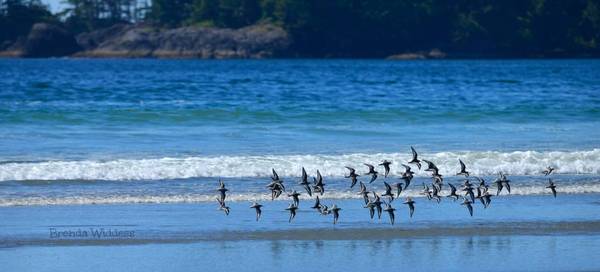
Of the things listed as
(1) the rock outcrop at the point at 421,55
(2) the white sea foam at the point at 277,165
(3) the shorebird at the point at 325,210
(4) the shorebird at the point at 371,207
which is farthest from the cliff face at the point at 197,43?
(3) the shorebird at the point at 325,210

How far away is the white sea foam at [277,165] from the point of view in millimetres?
21031

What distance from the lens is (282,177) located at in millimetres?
21453

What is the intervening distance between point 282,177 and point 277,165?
755mm

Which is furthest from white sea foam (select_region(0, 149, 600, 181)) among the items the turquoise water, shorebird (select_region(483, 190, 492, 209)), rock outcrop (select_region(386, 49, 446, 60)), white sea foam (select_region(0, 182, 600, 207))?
rock outcrop (select_region(386, 49, 446, 60))

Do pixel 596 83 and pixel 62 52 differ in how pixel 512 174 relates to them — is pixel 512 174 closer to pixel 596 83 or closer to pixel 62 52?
pixel 596 83

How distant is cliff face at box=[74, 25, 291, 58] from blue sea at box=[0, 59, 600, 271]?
80.2 m

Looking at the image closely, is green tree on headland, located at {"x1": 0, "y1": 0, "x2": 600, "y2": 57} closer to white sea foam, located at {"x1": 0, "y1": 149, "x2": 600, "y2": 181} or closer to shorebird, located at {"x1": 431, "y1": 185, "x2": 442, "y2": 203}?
white sea foam, located at {"x1": 0, "y1": 149, "x2": 600, "y2": 181}

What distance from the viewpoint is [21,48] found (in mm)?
132250

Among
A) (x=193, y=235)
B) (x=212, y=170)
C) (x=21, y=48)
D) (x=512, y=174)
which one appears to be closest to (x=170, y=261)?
(x=193, y=235)

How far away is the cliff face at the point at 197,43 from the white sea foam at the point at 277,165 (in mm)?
96447

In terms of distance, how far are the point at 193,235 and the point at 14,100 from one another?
26.6m

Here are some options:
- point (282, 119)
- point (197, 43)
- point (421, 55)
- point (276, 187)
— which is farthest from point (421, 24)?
point (276, 187)

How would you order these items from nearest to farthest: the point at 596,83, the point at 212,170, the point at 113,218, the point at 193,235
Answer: the point at 193,235
the point at 113,218
the point at 212,170
the point at 596,83

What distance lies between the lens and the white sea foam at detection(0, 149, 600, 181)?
2103cm
